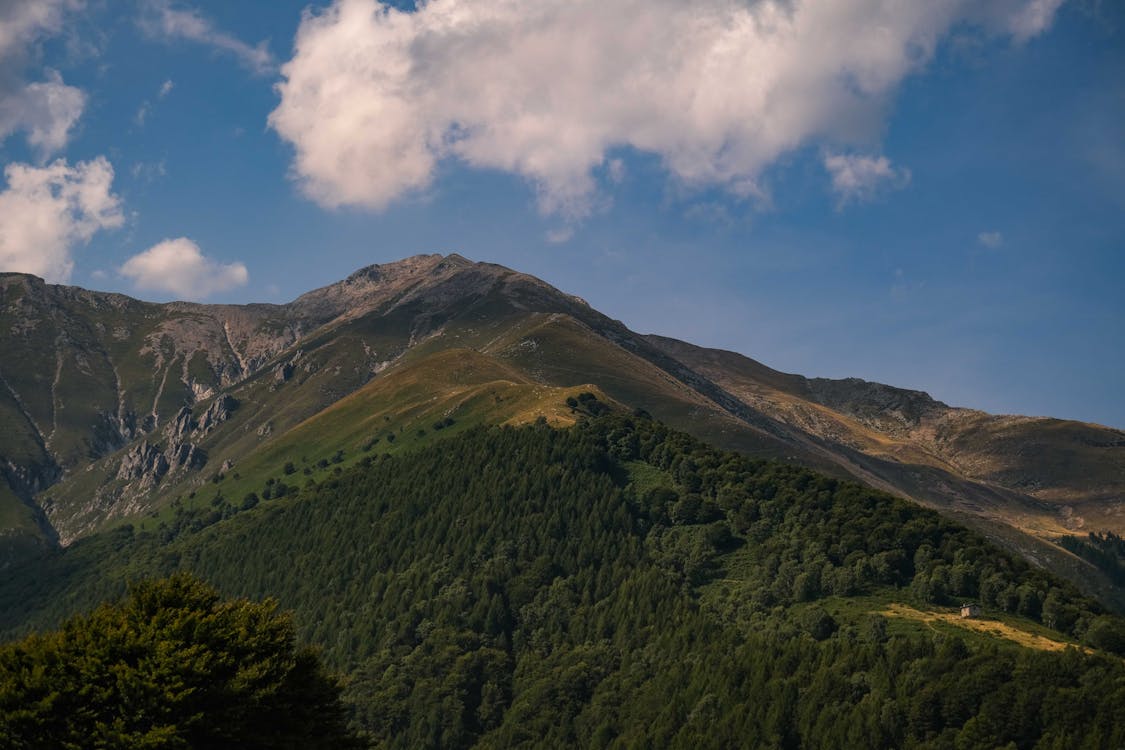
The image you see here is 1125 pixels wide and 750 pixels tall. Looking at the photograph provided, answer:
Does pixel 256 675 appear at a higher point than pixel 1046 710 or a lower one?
higher

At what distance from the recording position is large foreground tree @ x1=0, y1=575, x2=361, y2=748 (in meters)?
67.3

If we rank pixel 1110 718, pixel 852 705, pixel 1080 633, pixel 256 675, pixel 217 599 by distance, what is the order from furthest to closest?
pixel 1080 633 < pixel 852 705 < pixel 1110 718 < pixel 217 599 < pixel 256 675

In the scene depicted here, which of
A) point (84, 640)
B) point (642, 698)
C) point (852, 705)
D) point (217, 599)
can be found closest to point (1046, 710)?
point (852, 705)

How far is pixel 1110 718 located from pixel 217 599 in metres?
121

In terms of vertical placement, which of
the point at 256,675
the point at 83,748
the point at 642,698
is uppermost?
the point at 256,675

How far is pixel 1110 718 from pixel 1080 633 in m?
39.9

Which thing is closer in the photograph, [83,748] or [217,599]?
[83,748]

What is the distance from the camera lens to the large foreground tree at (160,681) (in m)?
67.3

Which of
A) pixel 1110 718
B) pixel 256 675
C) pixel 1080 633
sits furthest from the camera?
pixel 1080 633

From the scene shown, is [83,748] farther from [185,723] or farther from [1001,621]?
[1001,621]

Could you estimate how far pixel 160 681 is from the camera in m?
69.9

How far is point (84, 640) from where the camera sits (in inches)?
2852

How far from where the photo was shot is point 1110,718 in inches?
5630

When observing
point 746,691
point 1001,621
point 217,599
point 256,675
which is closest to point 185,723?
point 256,675
